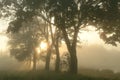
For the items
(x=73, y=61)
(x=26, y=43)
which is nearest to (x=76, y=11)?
(x=73, y=61)

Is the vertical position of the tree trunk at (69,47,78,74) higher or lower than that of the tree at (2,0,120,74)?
lower

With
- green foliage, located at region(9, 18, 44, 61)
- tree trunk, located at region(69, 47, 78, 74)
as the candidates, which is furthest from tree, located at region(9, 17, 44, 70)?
tree trunk, located at region(69, 47, 78, 74)

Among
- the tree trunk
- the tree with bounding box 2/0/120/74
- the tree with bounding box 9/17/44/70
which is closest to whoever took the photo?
the tree with bounding box 2/0/120/74

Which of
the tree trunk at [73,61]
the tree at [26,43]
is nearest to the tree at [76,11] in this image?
the tree trunk at [73,61]

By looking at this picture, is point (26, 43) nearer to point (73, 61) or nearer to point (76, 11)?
point (73, 61)

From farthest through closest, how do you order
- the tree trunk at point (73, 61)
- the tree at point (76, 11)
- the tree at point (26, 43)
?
1. the tree at point (26, 43)
2. the tree trunk at point (73, 61)
3. the tree at point (76, 11)

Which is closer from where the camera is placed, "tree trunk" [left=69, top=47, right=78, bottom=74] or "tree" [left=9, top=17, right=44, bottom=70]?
"tree trunk" [left=69, top=47, right=78, bottom=74]

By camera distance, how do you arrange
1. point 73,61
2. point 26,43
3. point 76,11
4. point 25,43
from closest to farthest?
point 76,11, point 73,61, point 26,43, point 25,43

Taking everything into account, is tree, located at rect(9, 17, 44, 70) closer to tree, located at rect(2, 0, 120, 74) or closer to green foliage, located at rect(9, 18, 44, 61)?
green foliage, located at rect(9, 18, 44, 61)

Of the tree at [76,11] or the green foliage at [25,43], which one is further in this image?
the green foliage at [25,43]

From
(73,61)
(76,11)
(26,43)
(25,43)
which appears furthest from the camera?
(25,43)

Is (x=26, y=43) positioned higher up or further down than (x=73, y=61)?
higher up

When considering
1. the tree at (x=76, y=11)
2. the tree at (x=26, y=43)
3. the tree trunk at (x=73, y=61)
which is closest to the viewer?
the tree at (x=76, y=11)

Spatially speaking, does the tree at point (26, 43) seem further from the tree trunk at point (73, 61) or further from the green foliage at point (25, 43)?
the tree trunk at point (73, 61)
